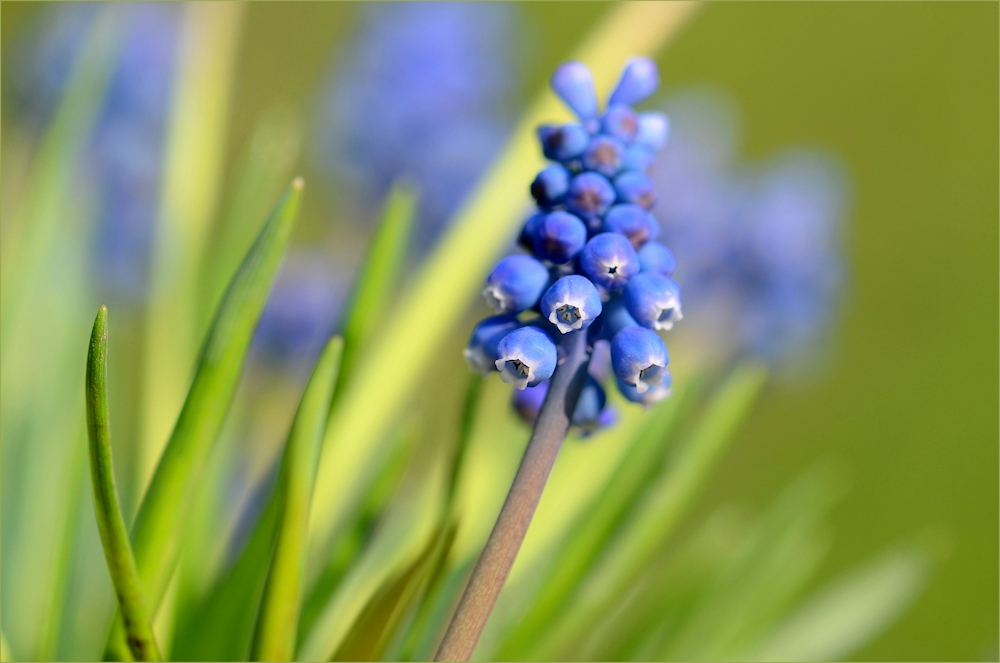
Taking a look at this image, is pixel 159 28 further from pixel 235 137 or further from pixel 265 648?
pixel 235 137

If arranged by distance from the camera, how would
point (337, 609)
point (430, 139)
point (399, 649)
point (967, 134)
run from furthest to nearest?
point (967, 134) → point (430, 139) → point (337, 609) → point (399, 649)

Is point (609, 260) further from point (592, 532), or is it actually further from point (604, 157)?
point (592, 532)

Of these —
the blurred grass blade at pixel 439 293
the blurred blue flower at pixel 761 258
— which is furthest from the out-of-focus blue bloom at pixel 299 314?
the blurred blue flower at pixel 761 258

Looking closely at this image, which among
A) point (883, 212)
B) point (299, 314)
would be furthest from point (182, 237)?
point (883, 212)

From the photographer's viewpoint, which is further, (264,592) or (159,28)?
(159,28)

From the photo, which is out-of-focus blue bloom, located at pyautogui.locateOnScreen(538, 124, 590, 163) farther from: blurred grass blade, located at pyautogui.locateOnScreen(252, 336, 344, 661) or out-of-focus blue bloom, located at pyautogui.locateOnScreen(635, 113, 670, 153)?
blurred grass blade, located at pyautogui.locateOnScreen(252, 336, 344, 661)

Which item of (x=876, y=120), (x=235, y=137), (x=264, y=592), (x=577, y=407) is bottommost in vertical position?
(x=235, y=137)

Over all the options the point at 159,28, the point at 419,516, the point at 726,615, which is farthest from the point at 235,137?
the point at 726,615

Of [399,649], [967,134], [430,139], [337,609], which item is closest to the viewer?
[399,649]
